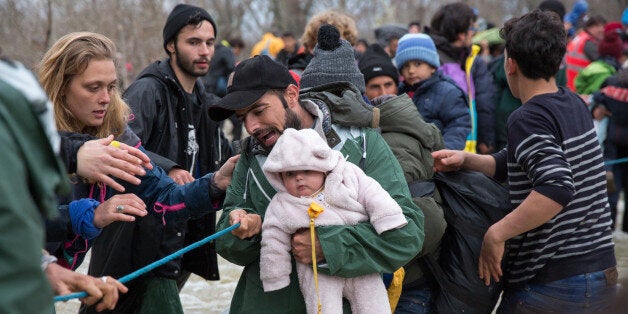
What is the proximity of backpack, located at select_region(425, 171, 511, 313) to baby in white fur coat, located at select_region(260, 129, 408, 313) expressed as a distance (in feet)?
2.16

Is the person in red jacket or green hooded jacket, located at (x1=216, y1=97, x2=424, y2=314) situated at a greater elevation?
green hooded jacket, located at (x1=216, y1=97, x2=424, y2=314)

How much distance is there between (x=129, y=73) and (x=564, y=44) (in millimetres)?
9358

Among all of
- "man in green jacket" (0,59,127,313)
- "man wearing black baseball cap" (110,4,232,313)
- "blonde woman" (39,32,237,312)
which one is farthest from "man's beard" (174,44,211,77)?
"man in green jacket" (0,59,127,313)

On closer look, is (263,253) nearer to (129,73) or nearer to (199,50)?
(199,50)

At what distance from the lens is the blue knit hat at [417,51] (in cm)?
621

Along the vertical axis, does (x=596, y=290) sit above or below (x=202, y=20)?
below

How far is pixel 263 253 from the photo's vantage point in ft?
11.0

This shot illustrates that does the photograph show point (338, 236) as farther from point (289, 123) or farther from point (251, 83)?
point (251, 83)

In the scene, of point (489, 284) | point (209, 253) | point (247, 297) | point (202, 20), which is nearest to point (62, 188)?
point (247, 297)

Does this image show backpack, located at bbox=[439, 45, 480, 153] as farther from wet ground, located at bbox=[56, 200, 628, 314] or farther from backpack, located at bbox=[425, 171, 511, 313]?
backpack, located at bbox=[425, 171, 511, 313]

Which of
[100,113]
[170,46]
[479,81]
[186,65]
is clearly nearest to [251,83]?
[100,113]

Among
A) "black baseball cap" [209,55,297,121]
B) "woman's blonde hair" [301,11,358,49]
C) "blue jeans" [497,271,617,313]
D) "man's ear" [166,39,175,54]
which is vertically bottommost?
"blue jeans" [497,271,617,313]

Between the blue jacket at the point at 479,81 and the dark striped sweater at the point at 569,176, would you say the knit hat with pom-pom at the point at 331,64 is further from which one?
the blue jacket at the point at 479,81

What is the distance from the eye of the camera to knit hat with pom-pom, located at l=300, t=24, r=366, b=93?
4141mm
